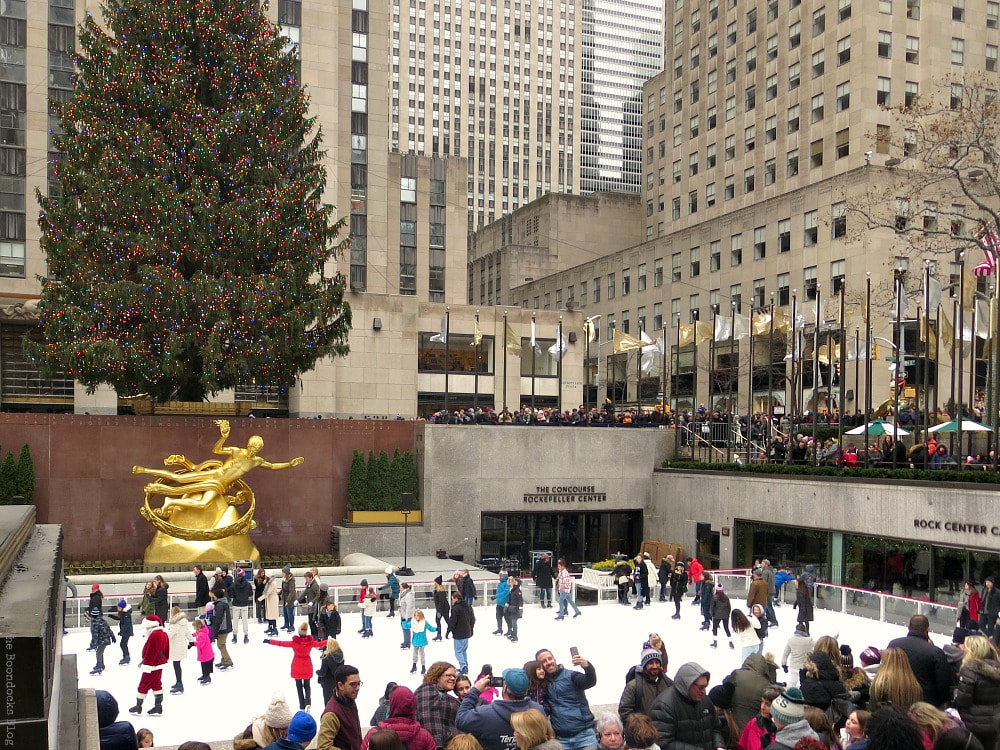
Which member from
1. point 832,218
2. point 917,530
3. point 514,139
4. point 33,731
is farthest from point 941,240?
point 514,139

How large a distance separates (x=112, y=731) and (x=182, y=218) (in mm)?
24655

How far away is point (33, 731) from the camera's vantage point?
4.29m

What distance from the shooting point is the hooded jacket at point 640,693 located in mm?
8734

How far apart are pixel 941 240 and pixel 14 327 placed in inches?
1572

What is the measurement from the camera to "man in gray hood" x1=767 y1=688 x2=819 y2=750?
7773 mm

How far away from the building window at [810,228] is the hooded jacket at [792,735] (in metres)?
48.7

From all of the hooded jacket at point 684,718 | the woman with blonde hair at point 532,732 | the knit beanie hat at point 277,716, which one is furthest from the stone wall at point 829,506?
the knit beanie hat at point 277,716

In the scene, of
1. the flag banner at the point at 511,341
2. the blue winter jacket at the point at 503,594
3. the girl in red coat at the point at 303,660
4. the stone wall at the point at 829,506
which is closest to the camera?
the girl in red coat at the point at 303,660

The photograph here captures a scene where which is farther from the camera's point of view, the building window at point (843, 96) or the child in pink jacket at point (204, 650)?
the building window at point (843, 96)

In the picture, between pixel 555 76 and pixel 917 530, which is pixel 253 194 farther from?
pixel 555 76

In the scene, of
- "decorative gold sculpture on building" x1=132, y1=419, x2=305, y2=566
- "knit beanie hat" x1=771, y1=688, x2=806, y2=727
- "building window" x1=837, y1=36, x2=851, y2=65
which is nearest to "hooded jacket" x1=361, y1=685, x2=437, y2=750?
"knit beanie hat" x1=771, y1=688, x2=806, y2=727

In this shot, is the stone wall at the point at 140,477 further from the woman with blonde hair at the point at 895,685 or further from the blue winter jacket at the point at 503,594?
the woman with blonde hair at the point at 895,685

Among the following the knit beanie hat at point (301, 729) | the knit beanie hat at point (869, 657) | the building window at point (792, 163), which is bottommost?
the knit beanie hat at point (869, 657)

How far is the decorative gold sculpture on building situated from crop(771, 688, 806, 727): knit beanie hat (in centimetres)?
2183
